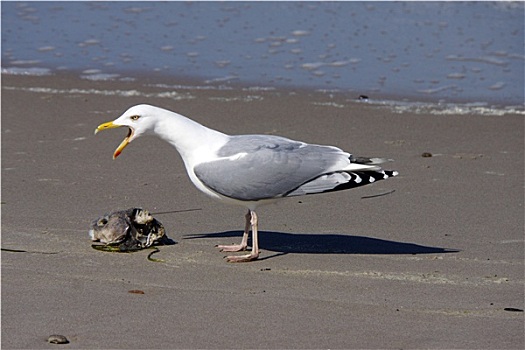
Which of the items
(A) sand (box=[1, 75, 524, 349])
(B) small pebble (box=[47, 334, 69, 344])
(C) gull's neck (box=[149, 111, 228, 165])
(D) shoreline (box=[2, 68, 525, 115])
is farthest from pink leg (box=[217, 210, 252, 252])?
(D) shoreline (box=[2, 68, 525, 115])

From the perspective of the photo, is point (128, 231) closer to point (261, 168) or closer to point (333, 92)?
point (261, 168)

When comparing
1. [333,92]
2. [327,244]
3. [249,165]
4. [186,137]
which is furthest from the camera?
[333,92]

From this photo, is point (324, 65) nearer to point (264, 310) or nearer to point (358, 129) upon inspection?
point (358, 129)

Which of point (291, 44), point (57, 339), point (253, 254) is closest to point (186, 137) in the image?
point (253, 254)

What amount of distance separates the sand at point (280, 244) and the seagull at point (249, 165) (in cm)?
39

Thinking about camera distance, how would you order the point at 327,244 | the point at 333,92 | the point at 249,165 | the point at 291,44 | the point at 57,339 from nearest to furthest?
1. the point at 57,339
2. the point at 249,165
3. the point at 327,244
4. the point at 333,92
5. the point at 291,44

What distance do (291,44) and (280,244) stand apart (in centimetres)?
782

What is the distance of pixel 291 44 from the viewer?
44.8 ft

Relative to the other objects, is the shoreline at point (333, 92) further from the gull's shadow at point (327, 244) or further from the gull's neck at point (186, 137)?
the gull's neck at point (186, 137)

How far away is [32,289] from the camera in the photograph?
4805mm

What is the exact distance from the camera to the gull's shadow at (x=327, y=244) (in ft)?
19.6

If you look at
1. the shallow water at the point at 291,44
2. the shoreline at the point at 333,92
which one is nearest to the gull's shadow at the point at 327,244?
the shoreline at the point at 333,92

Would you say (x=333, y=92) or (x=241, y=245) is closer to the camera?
(x=241, y=245)

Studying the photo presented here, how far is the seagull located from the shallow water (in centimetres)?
530
